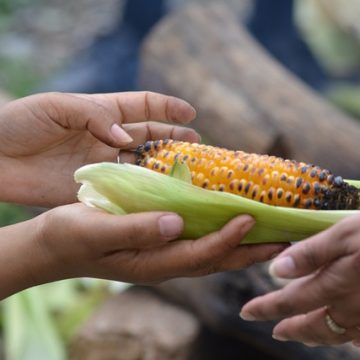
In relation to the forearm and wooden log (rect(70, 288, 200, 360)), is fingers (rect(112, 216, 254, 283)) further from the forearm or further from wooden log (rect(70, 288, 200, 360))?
wooden log (rect(70, 288, 200, 360))

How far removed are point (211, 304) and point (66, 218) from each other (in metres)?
1.46

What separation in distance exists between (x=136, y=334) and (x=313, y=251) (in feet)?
5.83

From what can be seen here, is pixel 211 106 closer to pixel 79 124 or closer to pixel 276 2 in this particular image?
pixel 276 2

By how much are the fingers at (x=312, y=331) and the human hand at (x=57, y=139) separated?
506 millimetres

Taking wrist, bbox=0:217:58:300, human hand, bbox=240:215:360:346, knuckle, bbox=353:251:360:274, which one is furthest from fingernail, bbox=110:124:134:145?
knuckle, bbox=353:251:360:274

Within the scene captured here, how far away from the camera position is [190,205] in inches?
56.6

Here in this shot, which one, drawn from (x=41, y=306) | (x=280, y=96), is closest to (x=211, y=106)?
(x=280, y=96)

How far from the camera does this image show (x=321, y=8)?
441cm

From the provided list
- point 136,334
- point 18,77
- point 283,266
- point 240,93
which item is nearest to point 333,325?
point 283,266

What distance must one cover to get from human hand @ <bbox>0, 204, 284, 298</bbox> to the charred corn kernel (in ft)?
0.31

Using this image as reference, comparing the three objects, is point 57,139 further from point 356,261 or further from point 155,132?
point 356,261

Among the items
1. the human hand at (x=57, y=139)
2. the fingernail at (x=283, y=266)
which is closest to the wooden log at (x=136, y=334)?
the human hand at (x=57, y=139)

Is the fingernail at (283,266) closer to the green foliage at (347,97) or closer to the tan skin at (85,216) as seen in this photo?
the tan skin at (85,216)

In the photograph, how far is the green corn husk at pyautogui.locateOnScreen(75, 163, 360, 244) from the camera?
56.4 inches
